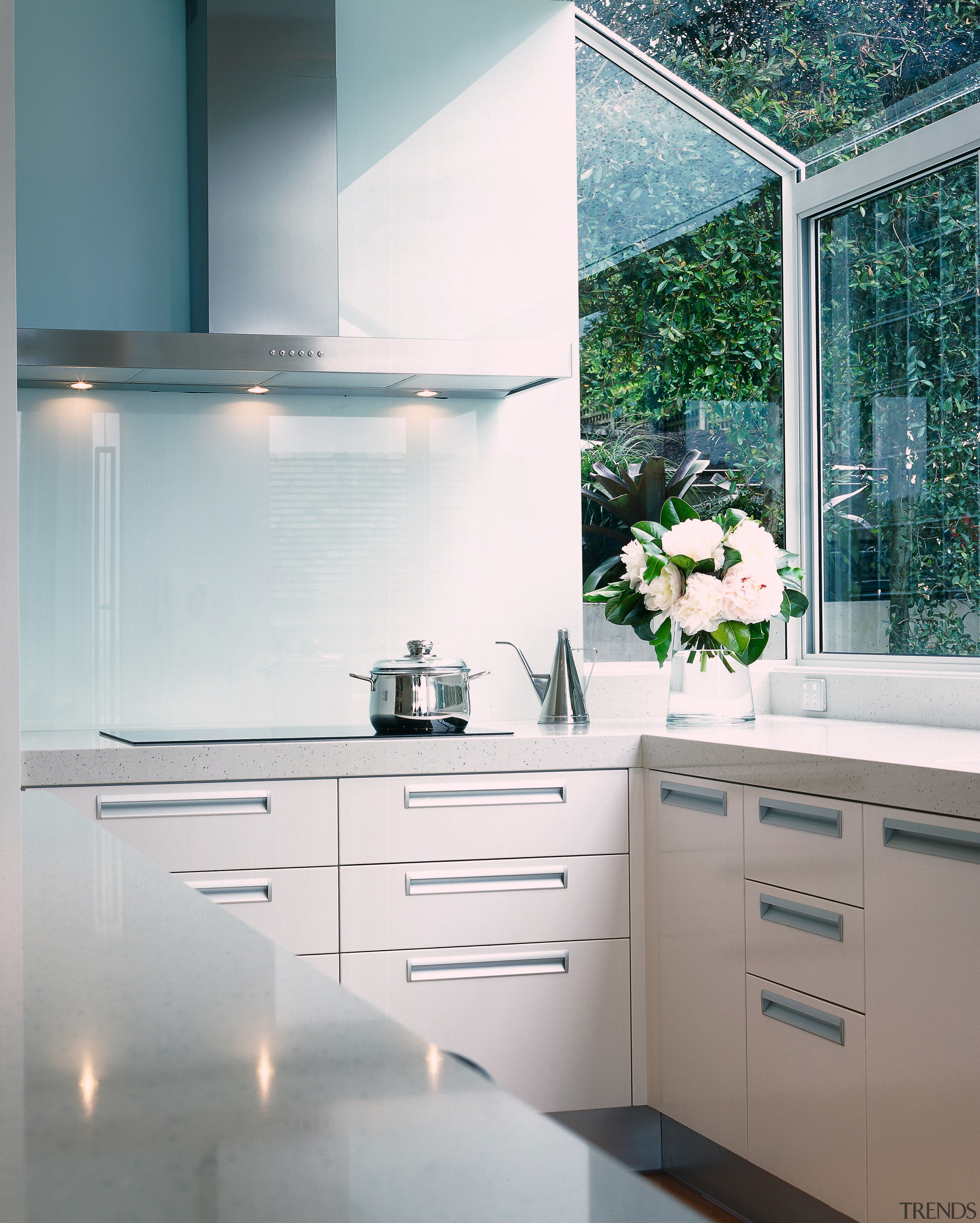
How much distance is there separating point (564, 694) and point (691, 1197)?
3.85 ft

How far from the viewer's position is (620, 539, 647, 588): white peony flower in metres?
2.97

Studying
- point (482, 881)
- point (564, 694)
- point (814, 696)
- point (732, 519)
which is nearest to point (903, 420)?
point (732, 519)

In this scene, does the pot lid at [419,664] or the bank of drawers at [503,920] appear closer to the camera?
the bank of drawers at [503,920]

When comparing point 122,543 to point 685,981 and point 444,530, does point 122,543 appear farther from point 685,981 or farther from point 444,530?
point 685,981

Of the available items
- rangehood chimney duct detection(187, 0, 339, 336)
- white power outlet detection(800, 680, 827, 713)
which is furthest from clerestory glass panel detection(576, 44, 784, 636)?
rangehood chimney duct detection(187, 0, 339, 336)

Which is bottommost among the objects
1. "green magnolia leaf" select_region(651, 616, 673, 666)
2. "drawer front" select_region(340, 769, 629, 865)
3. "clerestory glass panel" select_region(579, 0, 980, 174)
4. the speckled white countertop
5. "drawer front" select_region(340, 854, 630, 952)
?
"drawer front" select_region(340, 854, 630, 952)

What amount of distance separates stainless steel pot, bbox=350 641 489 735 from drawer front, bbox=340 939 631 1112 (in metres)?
0.52

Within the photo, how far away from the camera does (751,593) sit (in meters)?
2.83

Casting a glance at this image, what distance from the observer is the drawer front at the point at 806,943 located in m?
2.13

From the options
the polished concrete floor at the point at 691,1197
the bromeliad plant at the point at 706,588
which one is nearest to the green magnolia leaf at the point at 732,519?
the bromeliad plant at the point at 706,588

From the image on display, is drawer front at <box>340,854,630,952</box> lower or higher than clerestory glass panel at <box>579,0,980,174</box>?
lower

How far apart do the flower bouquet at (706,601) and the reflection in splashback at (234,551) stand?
1.93 feet

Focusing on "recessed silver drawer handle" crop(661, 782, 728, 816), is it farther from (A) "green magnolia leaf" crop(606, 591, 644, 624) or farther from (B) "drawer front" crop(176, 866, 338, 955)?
(B) "drawer front" crop(176, 866, 338, 955)

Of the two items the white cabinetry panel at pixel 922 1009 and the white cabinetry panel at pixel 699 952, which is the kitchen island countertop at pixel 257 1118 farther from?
the white cabinetry panel at pixel 699 952
